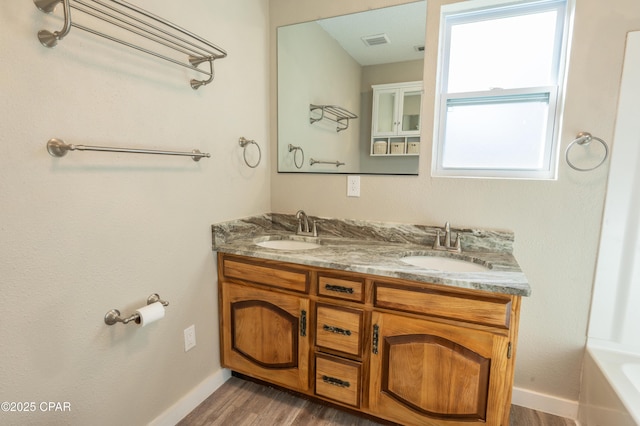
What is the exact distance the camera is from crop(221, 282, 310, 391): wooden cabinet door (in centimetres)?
157

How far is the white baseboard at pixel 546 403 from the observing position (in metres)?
1.59

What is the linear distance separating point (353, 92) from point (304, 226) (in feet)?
2.84

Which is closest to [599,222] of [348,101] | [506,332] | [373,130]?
[506,332]

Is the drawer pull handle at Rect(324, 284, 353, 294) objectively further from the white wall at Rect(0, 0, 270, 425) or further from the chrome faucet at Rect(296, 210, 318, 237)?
the white wall at Rect(0, 0, 270, 425)

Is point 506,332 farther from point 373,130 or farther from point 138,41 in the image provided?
point 138,41

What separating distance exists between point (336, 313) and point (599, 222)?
1286 mm

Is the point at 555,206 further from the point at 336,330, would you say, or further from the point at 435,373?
the point at 336,330

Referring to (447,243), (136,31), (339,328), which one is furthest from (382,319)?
(136,31)

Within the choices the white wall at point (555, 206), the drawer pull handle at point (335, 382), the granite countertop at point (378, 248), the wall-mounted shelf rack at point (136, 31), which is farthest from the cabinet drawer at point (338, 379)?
the wall-mounted shelf rack at point (136, 31)

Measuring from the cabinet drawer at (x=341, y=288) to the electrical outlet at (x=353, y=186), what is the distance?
2.11 ft

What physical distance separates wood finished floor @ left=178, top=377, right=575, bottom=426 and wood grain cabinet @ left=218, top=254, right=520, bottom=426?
12cm

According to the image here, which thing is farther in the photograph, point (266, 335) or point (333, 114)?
point (333, 114)

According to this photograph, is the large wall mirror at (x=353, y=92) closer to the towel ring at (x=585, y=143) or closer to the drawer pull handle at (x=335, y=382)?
the towel ring at (x=585, y=143)

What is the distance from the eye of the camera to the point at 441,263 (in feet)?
5.32
